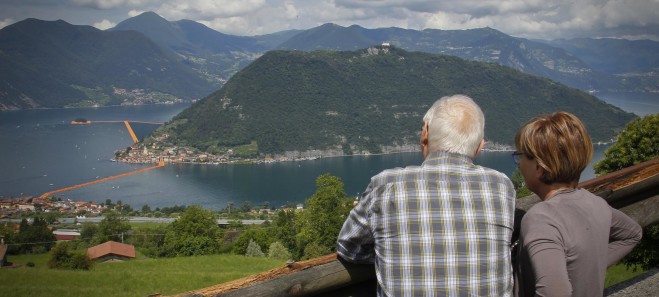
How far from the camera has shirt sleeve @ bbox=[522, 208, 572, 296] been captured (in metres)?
1.52

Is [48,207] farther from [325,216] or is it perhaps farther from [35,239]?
[325,216]

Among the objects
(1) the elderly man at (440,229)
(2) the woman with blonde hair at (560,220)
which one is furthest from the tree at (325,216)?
(2) the woman with blonde hair at (560,220)

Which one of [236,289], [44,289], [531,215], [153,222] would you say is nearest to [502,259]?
[531,215]

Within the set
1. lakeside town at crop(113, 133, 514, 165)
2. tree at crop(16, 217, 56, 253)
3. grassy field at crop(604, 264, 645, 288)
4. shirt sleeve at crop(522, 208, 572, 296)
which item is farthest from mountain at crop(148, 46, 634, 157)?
shirt sleeve at crop(522, 208, 572, 296)

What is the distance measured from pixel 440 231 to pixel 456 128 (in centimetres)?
41

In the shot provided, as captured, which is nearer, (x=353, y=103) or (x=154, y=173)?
(x=154, y=173)

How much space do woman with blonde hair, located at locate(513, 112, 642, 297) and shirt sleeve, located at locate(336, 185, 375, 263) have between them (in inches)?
20.1

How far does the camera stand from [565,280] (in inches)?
60.6

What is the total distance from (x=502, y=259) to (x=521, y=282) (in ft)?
0.34

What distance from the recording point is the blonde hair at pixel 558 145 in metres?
1.68

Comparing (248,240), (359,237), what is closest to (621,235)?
(359,237)

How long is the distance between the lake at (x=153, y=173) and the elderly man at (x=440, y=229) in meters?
71.5

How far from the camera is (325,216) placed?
2575 cm

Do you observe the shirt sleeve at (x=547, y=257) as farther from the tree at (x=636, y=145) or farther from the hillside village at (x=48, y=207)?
the hillside village at (x=48, y=207)
